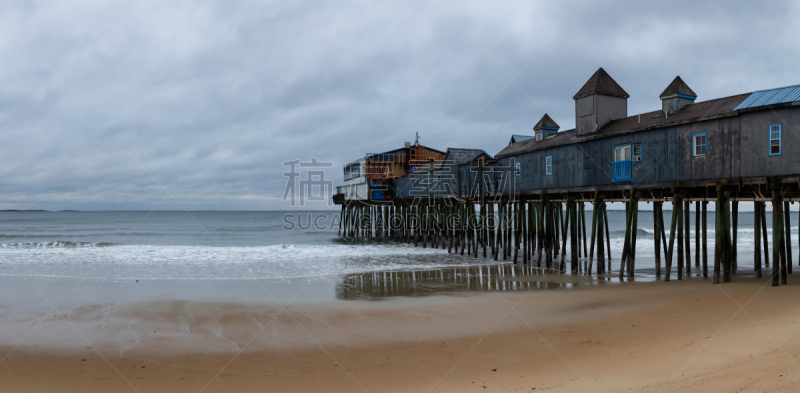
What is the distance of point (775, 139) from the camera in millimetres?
12406

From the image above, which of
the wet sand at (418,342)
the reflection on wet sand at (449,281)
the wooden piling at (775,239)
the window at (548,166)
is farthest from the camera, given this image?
the window at (548,166)

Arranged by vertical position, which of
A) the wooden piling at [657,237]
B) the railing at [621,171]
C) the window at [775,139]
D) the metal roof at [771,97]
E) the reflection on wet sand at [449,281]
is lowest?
the reflection on wet sand at [449,281]

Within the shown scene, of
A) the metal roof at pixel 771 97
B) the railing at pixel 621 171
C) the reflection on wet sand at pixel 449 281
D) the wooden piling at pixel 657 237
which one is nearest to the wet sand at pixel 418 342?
the reflection on wet sand at pixel 449 281

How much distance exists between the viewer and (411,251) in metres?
29.6

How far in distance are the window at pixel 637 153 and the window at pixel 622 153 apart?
0.63ft

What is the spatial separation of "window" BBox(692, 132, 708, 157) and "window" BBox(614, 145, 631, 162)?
2255 millimetres

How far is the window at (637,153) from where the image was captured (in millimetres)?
15938

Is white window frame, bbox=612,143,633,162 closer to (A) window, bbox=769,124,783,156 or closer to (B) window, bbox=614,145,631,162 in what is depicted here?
(B) window, bbox=614,145,631,162

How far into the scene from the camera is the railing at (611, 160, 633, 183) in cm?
Answer: 1631

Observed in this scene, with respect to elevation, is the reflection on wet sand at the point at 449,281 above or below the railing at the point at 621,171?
below

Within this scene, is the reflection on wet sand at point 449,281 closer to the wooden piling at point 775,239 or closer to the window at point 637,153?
the window at point 637,153

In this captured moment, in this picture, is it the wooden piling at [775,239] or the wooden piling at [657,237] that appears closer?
the wooden piling at [775,239]

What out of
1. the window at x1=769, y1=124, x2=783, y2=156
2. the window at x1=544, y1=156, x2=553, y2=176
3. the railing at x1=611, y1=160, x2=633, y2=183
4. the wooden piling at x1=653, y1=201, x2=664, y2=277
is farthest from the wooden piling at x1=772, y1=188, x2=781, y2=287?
the window at x1=544, y1=156, x2=553, y2=176

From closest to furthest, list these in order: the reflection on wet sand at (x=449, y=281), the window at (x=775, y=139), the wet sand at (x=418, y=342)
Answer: the wet sand at (x=418, y=342)
the window at (x=775, y=139)
the reflection on wet sand at (x=449, y=281)
